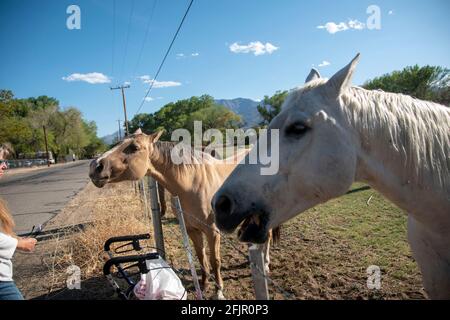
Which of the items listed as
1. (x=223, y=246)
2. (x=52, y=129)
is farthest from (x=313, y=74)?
(x=52, y=129)

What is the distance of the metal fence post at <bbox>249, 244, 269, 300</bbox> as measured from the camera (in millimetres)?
1533

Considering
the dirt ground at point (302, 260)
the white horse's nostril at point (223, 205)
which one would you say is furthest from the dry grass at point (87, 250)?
the white horse's nostril at point (223, 205)

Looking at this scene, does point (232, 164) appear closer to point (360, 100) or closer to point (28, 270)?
point (360, 100)

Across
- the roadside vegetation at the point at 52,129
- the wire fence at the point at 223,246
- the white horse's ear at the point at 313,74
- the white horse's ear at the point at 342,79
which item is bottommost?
the wire fence at the point at 223,246

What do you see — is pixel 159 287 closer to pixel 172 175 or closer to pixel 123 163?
pixel 172 175

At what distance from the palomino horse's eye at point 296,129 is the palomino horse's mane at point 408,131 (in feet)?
0.85

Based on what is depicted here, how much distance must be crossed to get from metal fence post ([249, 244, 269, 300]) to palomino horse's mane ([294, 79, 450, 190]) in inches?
36.2

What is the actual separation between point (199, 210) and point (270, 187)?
2.51 meters

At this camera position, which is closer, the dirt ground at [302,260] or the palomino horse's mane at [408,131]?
the palomino horse's mane at [408,131]

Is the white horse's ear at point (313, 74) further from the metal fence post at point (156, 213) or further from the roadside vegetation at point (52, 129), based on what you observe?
the roadside vegetation at point (52, 129)

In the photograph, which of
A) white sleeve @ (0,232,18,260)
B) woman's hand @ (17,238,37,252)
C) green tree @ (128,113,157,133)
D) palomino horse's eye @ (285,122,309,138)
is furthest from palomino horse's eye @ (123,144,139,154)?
green tree @ (128,113,157,133)

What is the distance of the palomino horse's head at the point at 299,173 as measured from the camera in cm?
143

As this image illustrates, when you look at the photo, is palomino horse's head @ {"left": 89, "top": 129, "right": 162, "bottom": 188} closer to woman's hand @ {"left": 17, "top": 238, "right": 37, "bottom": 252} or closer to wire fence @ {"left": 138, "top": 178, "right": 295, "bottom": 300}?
wire fence @ {"left": 138, "top": 178, "right": 295, "bottom": 300}

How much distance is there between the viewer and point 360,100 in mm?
1521
